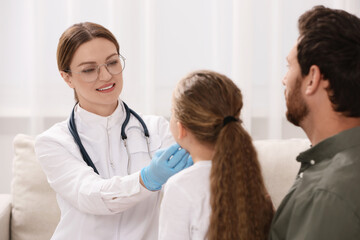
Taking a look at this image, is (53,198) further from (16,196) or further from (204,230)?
(204,230)

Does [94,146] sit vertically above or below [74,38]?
below

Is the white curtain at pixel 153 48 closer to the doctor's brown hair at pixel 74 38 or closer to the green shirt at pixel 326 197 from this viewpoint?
the doctor's brown hair at pixel 74 38

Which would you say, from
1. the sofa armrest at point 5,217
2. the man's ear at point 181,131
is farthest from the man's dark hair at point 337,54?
the sofa armrest at point 5,217

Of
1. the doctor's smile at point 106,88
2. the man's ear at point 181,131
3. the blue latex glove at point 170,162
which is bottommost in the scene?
the blue latex glove at point 170,162

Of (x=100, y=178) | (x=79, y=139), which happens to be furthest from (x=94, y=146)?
(x=100, y=178)

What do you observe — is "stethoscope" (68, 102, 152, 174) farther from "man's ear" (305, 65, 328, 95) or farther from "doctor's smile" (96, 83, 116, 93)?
"man's ear" (305, 65, 328, 95)

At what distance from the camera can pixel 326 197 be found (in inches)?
44.4

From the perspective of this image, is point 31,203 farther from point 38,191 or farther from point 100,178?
point 100,178

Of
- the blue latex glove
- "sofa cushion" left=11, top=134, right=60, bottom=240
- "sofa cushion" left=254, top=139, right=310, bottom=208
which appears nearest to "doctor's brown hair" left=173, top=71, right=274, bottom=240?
the blue latex glove

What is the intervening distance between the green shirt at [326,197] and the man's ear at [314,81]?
0.13m

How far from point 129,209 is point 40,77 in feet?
3.68

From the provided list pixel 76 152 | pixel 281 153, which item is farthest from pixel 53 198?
pixel 281 153

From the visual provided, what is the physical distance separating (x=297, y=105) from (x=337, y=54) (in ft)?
0.56

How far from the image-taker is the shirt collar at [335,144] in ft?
3.97
